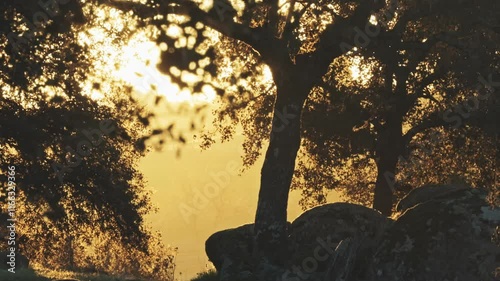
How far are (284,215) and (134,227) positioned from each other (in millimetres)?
9512

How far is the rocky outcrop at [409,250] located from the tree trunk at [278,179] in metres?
0.59

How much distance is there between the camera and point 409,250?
15867 millimetres

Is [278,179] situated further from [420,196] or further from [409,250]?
[420,196]

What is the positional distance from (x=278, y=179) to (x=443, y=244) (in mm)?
5509

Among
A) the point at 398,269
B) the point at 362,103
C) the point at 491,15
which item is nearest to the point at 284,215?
the point at 398,269

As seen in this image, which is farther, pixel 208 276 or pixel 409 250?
pixel 208 276

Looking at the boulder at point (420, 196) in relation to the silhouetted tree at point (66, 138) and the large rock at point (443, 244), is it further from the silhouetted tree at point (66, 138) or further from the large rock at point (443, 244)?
the silhouetted tree at point (66, 138)

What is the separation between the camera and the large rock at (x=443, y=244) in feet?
49.5

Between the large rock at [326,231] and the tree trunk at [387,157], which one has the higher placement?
the tree trunk at [387,157]

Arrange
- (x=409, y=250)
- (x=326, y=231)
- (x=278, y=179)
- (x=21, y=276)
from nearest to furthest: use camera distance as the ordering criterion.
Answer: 1. (x=409, y=250)
2. (x=278, y=179)
3. (x=21, y=276)
4. (x=326, y=231)

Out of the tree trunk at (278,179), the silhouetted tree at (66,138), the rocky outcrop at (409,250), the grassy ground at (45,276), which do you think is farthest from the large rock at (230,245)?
the silhouetted tree at (66,138)

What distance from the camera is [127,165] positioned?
1117 inches

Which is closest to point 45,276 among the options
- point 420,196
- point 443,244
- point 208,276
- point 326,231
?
point 208,276

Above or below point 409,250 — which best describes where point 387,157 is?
above
